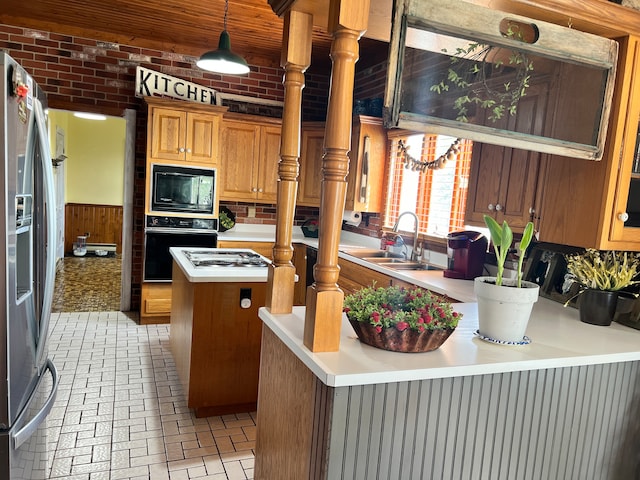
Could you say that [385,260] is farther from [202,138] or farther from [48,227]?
[48,227]

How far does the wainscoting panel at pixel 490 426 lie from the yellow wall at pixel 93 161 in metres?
8.42

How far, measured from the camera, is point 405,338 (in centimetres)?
147

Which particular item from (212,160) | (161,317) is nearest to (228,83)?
(212,160)

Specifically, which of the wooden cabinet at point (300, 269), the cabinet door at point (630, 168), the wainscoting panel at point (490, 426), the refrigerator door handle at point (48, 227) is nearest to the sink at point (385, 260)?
the wooden cabinet at point (300, 269)

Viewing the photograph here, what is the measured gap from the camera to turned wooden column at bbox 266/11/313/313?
68.2 inches

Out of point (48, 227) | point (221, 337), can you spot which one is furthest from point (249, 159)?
point (48, 227)

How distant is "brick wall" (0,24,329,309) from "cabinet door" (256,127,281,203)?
0.58 m

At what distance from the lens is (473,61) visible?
5.07ft

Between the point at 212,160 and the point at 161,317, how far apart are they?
1.66 m

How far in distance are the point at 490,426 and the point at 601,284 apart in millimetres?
946

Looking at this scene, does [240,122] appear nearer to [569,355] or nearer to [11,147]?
[11,147]

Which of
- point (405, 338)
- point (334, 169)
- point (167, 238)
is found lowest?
point (167, 238)

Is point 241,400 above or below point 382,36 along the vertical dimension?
below

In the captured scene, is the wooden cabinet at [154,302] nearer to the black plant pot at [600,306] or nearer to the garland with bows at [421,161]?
the garland with bows at [421,161]
